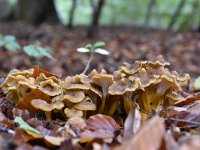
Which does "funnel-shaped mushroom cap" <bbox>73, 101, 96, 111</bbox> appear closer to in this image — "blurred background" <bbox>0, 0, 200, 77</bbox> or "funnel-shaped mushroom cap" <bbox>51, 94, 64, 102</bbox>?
"funnel-shaped mushroom cap" <bbox>51, 94, 64, 102</bbox>

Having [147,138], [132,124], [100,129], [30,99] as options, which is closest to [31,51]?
[30,99]

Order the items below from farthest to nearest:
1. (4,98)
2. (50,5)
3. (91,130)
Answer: (50,5), (4,98), (91,130)

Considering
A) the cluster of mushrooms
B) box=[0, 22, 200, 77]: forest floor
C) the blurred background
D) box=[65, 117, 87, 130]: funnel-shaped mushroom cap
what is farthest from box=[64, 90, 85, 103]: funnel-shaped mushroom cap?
box=[0, 22, 200, 77]: forest floor

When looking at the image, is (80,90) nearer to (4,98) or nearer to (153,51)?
(4,98)

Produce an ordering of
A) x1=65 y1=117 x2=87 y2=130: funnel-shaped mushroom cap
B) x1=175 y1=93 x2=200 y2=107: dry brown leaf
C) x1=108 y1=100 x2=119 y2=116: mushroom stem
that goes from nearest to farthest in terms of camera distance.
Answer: x1=65 y1=117 x2=87 y2=130: funnel-shaped mushroom cap < x1=108 y1=100 x2=119 y2=116: mushroom stem < x1=175 y1=93 x2=200 y2=107: dry brown leaf

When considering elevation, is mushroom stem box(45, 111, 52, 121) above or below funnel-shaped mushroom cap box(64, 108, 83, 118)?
below

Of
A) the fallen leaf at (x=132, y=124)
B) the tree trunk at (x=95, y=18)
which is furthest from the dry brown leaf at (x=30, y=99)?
the tree trunk at (x=95, y=18)

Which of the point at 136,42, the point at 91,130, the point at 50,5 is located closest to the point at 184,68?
the point at 136,42
